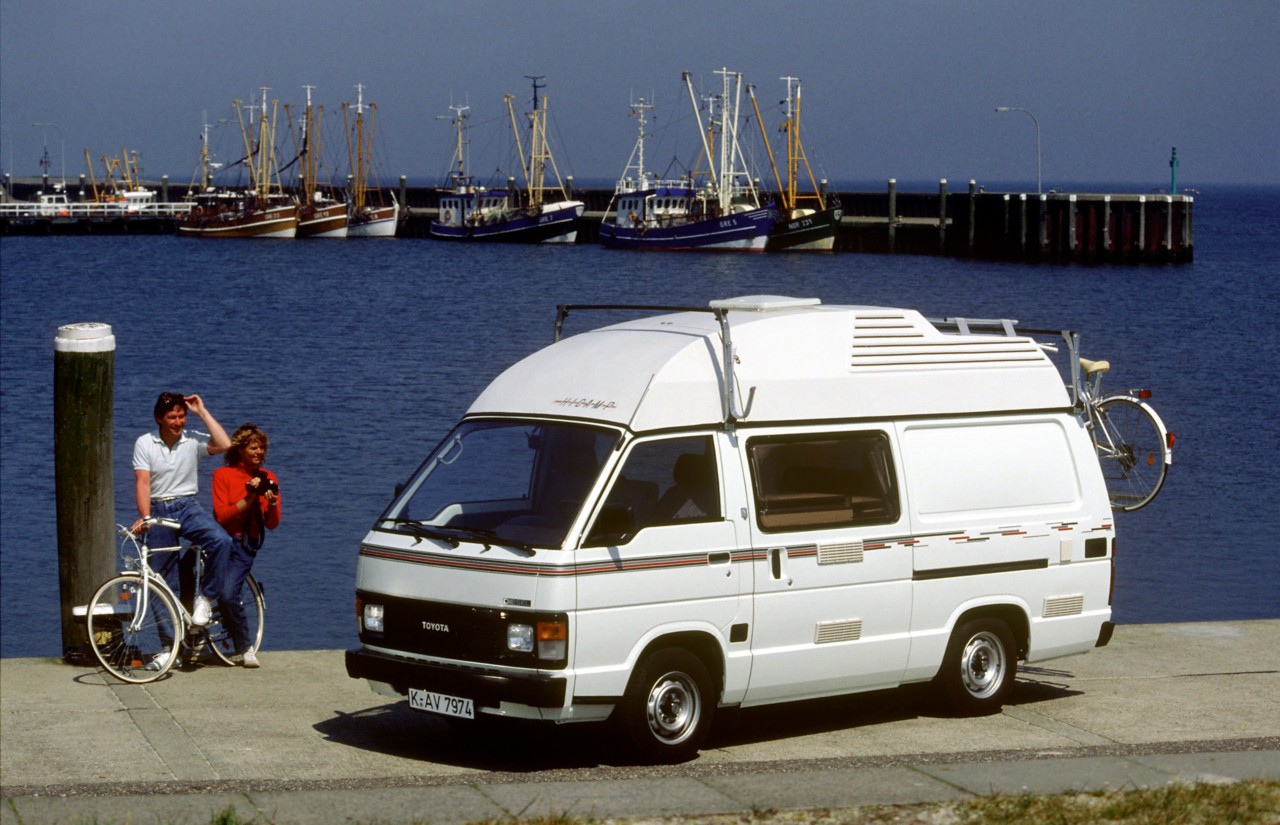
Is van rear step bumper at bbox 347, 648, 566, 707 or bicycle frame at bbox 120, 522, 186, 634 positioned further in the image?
bicycle frame at bbox 120, 522, 186, 634

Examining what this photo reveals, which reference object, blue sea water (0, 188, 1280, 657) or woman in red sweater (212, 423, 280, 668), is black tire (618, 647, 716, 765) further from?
blue sea water (0, 188, 1280, 657)

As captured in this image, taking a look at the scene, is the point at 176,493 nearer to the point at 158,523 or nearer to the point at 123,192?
the point at 158,523

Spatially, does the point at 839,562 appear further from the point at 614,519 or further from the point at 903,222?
the point at 903,222

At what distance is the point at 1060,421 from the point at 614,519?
3533 millimetres

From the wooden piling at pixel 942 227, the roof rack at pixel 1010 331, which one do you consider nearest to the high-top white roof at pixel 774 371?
the roof rack at pixel 1010 331

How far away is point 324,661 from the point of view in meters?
13.0

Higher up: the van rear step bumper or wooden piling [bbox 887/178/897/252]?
wooden piling [bbox 887/178/897/252]

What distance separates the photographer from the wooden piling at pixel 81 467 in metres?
12.4

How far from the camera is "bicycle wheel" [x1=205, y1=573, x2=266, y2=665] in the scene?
12.3 metres

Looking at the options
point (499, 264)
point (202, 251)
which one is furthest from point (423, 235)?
point (499, 264)

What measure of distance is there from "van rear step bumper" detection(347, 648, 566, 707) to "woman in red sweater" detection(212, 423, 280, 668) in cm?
246

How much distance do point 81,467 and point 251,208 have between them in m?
132

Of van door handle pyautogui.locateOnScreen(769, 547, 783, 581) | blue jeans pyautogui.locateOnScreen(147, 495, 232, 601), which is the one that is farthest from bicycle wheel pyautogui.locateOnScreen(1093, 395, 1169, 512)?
blue jeans pyautogui.locateOnScreen(147, 495, 232, 601)

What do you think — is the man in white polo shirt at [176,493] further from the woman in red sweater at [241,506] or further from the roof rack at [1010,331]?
the roof rack at [1010,331]
